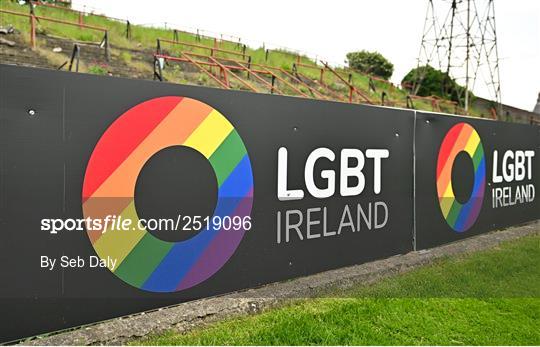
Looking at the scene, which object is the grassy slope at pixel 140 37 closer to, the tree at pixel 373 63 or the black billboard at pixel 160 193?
the black billboard at pixel 160 193

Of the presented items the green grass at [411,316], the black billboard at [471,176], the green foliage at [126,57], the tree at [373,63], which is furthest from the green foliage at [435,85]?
the green grass at [411,316]

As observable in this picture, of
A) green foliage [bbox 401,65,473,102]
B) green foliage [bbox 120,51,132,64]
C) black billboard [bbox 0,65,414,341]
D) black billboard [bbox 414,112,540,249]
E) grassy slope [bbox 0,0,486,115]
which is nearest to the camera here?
black billboard [bbox 0,65,414,341]

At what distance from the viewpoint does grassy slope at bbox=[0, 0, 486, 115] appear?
16141 millimetres

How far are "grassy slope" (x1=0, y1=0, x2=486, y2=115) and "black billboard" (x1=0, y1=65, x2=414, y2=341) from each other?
33.9 feet

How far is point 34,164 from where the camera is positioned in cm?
263

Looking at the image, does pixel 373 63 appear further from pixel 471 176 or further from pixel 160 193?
pixel 160 193

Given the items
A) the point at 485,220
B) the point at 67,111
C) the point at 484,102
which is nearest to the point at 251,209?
the point at 67,111

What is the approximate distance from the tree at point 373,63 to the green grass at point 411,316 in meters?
46.8

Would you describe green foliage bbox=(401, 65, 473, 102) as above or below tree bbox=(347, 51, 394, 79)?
below

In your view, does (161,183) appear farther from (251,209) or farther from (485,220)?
(485,220)

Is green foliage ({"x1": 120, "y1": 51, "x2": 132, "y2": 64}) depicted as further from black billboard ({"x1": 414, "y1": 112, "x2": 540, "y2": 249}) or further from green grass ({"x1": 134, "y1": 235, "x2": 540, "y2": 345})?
green grass ({"x1": 134, "y1": 235, "x2": 540, "y2": 345})

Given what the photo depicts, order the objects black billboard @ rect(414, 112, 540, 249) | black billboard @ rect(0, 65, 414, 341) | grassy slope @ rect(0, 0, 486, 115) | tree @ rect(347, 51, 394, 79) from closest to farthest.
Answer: black billboard @ rect(0, 65, 414, 341), black billboard @ rect(414, 112, 540, 249), grassy slope @ rect(0, 0, 486, 115), tree @ rect(347, 51, 394, 79)

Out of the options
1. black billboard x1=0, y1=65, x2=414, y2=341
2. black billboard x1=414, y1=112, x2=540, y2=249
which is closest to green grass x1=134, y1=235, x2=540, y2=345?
black billboard x1=0, y1=65, x2=414, y2=341

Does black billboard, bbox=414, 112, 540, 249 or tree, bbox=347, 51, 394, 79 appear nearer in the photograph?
black billboard, bbox=414, 112, 540, 249
